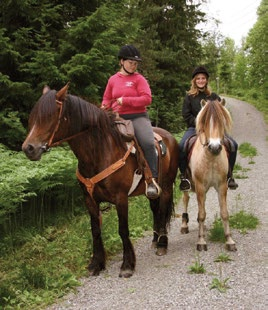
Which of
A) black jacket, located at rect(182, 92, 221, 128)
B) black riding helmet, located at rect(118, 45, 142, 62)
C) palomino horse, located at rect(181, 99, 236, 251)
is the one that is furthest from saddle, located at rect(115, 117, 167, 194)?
black jacket, located at rect(182, 92, 221, 128)

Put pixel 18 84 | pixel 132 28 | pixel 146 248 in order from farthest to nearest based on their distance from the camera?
pixel 132 28 < pixel 18 84 < pixel 146 248

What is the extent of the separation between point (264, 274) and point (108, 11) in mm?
6805

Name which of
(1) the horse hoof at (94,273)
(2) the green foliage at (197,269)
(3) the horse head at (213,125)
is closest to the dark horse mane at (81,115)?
(3) the horse head at (213,125)

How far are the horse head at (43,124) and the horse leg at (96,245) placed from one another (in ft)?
3.89

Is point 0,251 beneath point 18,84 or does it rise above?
beneath

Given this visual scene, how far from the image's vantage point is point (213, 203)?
856cm

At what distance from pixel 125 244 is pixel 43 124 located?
6.24ft

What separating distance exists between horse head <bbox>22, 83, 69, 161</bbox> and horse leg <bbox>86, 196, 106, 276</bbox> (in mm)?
1187

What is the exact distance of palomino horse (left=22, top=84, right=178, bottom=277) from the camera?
3.83 metres

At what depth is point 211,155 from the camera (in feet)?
17.2

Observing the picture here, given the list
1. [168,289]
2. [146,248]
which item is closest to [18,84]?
[146,248]

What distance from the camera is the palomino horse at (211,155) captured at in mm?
4977

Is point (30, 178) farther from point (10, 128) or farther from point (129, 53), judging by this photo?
point (129, 53)

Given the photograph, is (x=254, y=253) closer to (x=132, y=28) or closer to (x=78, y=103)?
(x=78, y=103)
